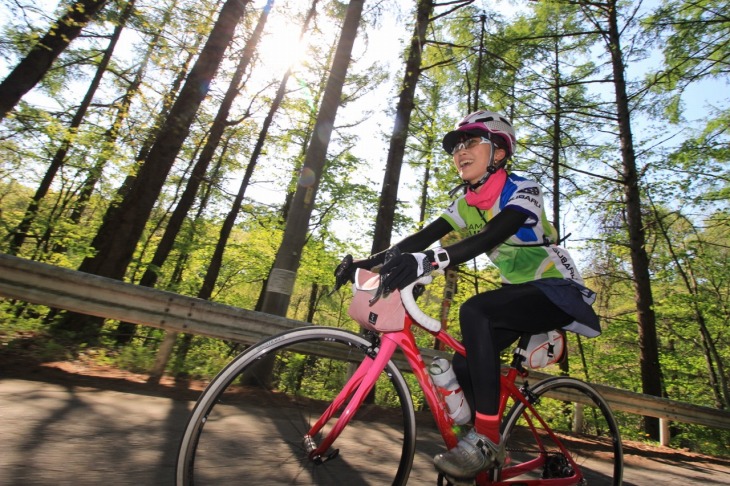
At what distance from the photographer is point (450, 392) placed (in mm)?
2217

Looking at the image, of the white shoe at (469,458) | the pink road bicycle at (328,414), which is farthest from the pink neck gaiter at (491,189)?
the white shoe at (469,458)

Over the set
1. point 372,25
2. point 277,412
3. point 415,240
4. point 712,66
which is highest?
point 712,66

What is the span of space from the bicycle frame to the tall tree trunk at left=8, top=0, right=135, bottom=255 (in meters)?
11.9

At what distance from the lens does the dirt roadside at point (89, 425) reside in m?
2.00

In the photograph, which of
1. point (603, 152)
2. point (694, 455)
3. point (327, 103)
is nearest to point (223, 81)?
point (327, 103)

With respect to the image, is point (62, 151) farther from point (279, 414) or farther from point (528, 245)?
point (528, 245)

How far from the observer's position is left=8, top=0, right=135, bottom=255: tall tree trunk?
10617 millimetres

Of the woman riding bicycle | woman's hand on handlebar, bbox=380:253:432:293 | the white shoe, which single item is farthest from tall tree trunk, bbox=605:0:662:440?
woman's hand on handlebar, bbox=380:253:432:293

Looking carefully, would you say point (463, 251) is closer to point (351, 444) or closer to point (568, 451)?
point (351, 444)

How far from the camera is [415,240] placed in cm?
266

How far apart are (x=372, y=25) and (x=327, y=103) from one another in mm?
4601

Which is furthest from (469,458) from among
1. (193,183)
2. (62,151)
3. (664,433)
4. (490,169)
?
(62,151)

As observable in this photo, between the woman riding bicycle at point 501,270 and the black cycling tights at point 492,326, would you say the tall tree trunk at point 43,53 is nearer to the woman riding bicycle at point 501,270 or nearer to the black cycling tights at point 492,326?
the woman riding bicycle at point 501,270

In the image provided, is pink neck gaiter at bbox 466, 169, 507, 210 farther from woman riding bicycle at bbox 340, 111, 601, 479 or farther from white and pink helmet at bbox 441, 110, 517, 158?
white and pink helmet at bbox 441, 110, 517, 158
